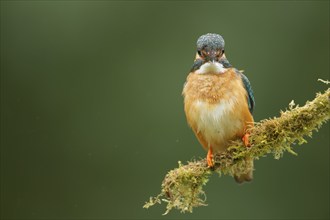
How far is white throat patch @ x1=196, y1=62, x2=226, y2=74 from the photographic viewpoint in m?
5.16

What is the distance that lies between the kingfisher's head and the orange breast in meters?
0.14

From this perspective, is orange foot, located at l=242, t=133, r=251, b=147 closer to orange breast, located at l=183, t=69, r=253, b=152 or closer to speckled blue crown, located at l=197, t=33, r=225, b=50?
orange breast, located at l=183, t=69, r=253, b=152

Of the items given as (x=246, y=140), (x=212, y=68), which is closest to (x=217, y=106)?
(x=212, y=68)

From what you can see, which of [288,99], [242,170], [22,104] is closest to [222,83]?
[242,170]

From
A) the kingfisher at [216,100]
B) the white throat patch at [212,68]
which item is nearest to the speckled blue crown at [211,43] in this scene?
the kingfisher at [216,100]

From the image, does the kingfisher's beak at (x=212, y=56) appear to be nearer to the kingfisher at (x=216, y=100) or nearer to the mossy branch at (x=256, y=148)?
the kingfisher at (x=216, y=100)

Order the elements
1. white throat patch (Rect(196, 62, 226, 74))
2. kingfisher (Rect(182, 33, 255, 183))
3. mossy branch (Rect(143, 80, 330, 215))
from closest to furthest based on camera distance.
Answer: mossy branch (Rect(143, 80, 330, 215)) < kingfisher (Rect(182, 33, 255, 183)) < white throat patch (Rect(196, 62, 226, 74))

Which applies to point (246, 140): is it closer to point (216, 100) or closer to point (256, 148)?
point (256, 148)

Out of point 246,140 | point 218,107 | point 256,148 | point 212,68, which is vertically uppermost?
point 212,68

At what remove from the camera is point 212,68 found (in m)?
5.17

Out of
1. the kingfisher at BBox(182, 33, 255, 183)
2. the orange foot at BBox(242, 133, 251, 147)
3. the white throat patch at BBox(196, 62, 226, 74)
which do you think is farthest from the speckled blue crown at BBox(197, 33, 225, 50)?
the orange foot at BBox(242, 133, 251, 147)

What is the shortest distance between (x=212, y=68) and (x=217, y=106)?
0.29m

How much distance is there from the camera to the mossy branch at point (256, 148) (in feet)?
14.1

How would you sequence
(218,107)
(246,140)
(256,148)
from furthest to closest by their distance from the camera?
(218,107) → (246,140) → (256,148)
